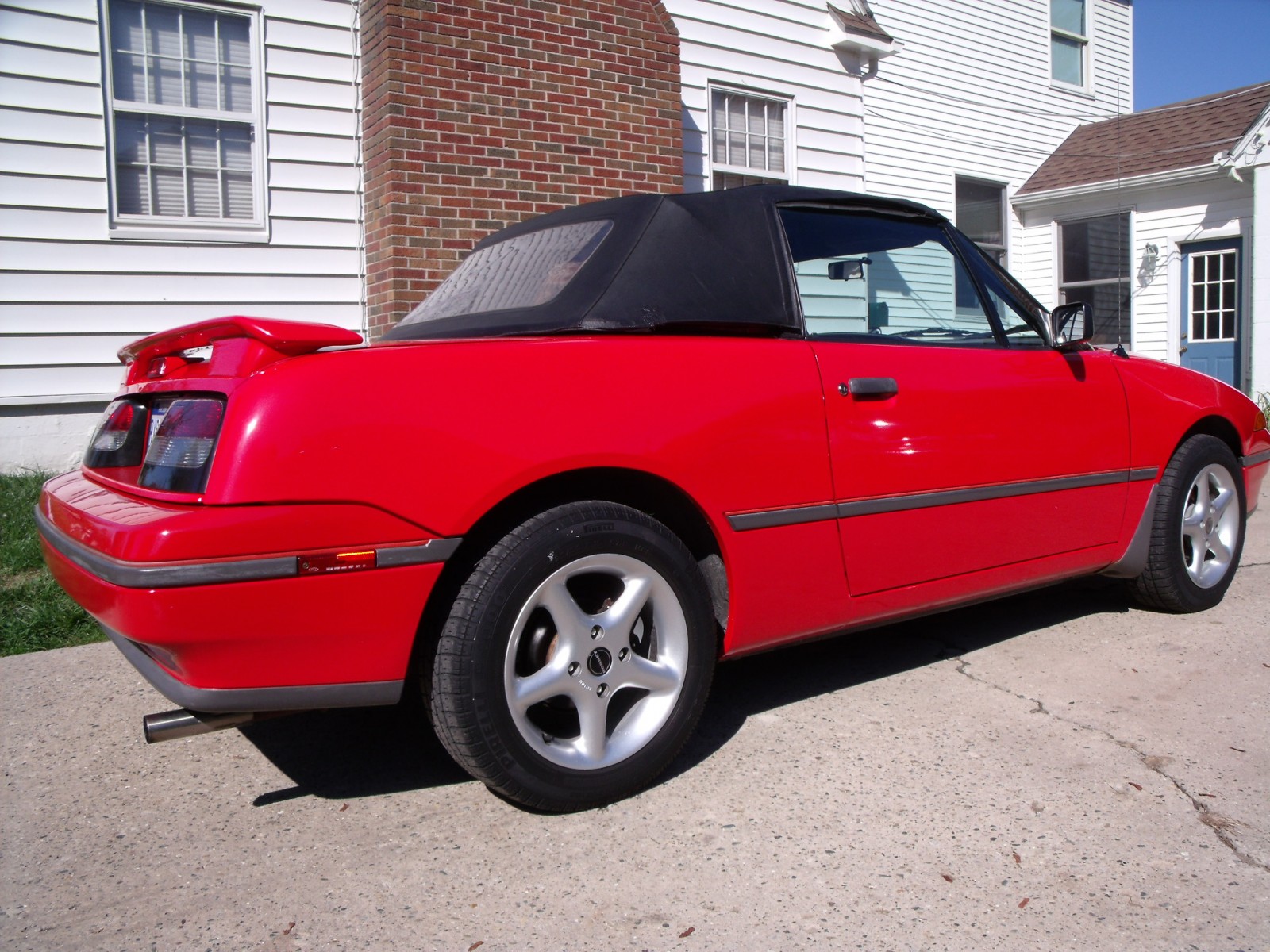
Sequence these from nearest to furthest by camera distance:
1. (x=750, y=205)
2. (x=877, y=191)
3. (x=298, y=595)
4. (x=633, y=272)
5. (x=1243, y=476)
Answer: (x=298, y=595), (x=633, y=272), (x=750, y=205), (x=1243, y=476), (x=877, y=191)

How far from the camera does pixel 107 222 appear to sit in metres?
6.50

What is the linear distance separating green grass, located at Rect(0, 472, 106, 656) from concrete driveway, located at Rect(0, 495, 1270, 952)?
0.64 m

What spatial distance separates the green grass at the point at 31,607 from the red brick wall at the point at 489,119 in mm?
2608

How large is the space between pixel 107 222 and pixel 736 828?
585 centimetres

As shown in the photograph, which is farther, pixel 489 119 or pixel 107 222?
pixel 489 119

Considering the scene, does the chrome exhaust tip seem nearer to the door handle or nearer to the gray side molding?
the gray side molding

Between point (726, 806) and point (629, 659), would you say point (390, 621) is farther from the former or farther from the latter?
point (726, 806)

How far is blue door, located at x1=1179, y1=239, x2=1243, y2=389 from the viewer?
12.5m

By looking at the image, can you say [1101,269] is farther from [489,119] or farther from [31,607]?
[31,607]

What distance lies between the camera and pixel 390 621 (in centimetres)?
228

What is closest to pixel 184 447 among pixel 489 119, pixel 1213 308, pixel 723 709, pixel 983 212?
pixel 723 709

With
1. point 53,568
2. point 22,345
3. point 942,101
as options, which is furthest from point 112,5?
point 942,101

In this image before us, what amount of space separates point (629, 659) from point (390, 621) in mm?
613

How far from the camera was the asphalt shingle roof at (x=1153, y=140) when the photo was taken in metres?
12.9
